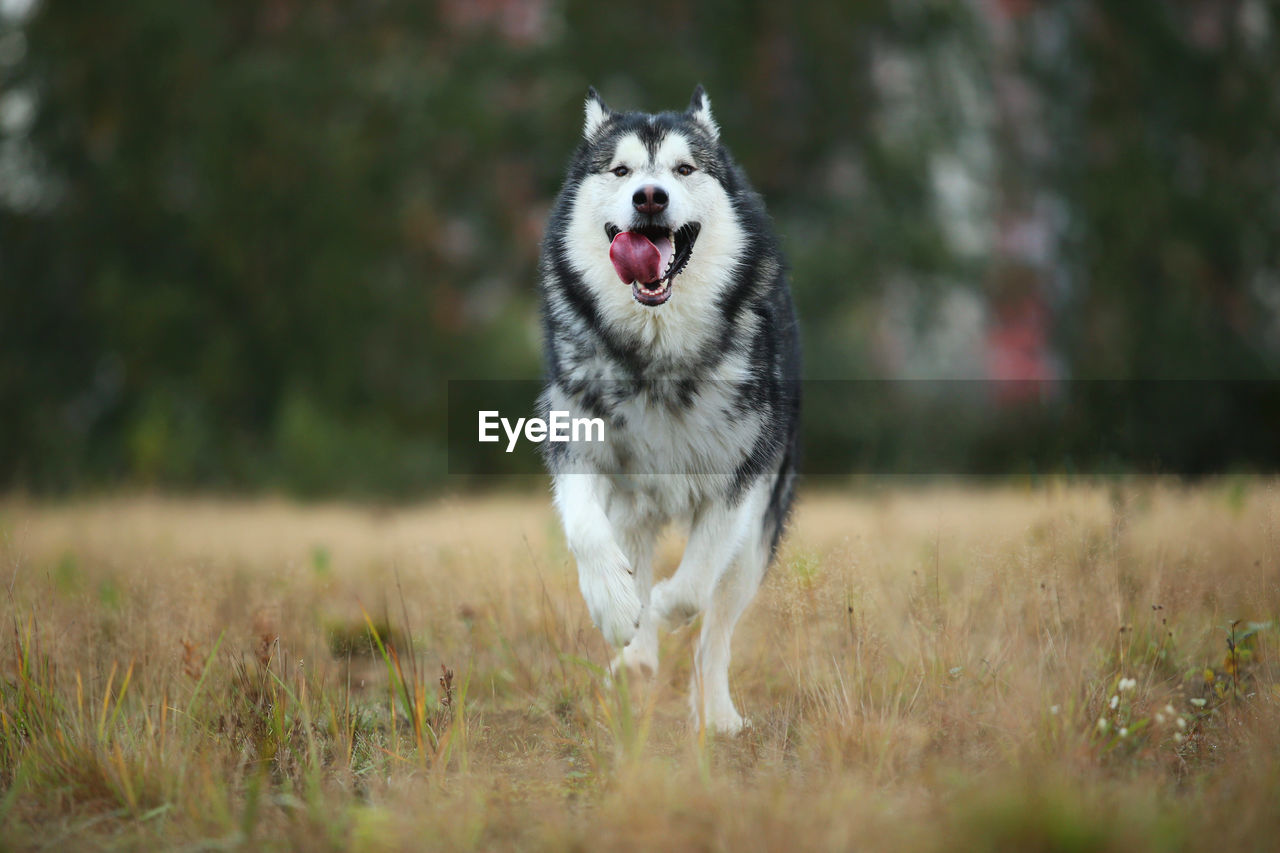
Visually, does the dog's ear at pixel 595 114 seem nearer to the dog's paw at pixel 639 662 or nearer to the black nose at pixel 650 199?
the black nose at pixel 650 199

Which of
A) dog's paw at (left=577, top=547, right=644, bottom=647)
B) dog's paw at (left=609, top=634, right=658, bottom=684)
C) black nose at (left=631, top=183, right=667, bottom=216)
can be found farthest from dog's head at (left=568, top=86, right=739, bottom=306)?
dog's paw at (left=609, top=634, right=658, bottom=684)

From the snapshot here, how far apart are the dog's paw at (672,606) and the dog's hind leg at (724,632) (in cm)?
12

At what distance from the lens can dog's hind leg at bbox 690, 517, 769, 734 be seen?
3.63 m

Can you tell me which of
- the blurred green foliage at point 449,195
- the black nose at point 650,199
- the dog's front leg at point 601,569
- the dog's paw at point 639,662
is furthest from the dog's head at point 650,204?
the blurred green foliage at point 449,195

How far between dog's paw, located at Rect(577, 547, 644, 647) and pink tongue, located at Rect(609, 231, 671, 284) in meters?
1.03

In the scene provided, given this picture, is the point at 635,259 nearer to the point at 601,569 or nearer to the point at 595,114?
the point at 595,114

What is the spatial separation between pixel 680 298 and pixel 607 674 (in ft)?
4.78

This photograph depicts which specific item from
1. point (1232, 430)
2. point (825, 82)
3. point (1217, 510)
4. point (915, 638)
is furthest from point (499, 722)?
point (825, 82)

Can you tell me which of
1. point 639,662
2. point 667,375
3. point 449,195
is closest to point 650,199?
point 667,375

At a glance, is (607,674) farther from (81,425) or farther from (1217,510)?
(81,425)

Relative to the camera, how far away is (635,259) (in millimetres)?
3715

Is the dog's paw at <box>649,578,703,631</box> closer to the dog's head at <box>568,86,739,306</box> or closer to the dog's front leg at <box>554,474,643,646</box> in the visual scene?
the dog's front leg at <box>554,474,643,646</box>

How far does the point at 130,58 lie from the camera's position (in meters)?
12.5

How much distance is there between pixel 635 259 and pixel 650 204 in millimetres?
210
